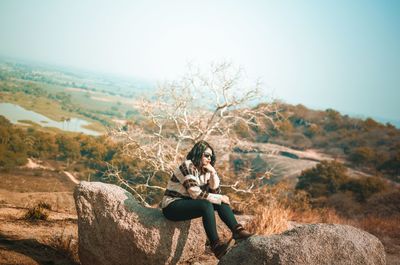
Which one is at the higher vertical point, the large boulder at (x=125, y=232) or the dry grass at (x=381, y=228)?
the large boulder at (x=125, y=232)

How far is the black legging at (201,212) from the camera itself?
357 cm

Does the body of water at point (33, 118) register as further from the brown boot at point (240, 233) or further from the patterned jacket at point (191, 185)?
the brown boot at point (240, 233)

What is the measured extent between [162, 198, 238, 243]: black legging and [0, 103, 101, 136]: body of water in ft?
181

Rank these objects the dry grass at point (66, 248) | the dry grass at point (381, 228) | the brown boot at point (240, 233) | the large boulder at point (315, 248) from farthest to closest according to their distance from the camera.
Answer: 1. the dry grass at point (381, 228)
2. the dry grass at point (66, 248)
3. the brown boot at point (240, 233)
4. the large boulder at point (315, 248)

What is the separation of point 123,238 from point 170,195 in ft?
2.56

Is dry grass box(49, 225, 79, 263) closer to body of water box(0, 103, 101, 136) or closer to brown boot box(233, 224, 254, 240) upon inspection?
brown boot box(233, 224, 254, 240)

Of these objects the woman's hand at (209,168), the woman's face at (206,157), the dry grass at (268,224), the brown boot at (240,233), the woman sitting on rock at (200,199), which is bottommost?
the dry grass at (268,224)

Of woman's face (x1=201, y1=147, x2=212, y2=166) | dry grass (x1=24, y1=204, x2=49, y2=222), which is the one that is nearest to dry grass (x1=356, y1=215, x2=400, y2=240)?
woman's face (x1=201, y1=147, x2=212, y2=166)

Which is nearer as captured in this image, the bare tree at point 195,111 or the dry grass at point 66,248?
the dry grass at point 66,248

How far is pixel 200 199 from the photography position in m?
3.64

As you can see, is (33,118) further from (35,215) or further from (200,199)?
(200,199)

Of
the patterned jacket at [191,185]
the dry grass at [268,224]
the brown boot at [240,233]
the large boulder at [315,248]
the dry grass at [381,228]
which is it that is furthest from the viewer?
the dry grass at [381,228]

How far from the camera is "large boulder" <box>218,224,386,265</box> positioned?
2.77m

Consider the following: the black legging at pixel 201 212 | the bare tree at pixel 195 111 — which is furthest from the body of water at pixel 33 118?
the black legging at pixel 201 212
